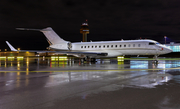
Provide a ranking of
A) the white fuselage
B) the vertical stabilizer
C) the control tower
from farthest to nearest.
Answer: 1. the control tower
2. the vertical stabilizer
3. the white fuselage

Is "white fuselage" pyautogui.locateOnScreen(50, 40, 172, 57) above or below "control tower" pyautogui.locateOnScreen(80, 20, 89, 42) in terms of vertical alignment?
below

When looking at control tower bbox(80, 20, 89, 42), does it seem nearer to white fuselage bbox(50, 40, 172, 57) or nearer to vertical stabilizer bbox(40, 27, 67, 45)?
vertical stabilizer bbox(40, 27, 67, 45)

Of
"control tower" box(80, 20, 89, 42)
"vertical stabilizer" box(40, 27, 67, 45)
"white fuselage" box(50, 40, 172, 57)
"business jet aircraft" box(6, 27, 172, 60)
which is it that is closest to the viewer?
"white fuselage" box(50, 40, 172, 57)

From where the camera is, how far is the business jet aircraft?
23906 millimetres

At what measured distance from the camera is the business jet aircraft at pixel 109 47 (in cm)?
2391

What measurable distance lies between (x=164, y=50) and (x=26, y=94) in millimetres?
21699

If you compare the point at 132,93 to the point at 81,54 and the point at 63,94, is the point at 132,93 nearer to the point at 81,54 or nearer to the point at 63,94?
the point at 63,94

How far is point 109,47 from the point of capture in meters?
26.8

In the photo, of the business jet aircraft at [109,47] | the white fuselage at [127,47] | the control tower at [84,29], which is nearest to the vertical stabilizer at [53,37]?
the business jet aircraft at [109,47]

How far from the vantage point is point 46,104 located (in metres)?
4.71

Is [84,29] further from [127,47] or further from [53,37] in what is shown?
[127,47]

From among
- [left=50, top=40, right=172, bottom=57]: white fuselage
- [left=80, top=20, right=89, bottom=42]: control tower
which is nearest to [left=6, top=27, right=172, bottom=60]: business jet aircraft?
[left=50, top=40, right=172, bottom=57]: white fuselage

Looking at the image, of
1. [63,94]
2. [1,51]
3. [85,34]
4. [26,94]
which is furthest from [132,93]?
[85,34]

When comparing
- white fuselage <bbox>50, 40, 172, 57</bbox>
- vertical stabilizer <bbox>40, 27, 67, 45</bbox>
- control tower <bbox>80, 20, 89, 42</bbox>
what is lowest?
white fuselage <bbox>50, 40, 172, 57</bbox>
